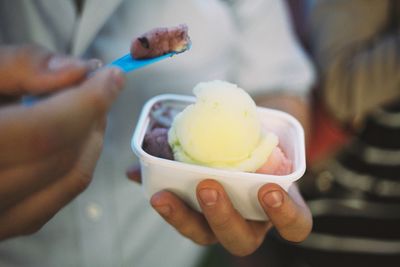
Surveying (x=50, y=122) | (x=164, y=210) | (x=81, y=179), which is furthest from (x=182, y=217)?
(x=50, y=122)

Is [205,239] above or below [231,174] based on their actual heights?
below

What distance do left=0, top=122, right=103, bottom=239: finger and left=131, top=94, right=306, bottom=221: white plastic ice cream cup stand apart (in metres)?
0.06

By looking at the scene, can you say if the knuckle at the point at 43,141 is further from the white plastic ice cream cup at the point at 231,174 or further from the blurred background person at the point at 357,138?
the blurred background person at the point at 357,138

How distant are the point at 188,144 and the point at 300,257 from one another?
2.50ft

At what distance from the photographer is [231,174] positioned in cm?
47

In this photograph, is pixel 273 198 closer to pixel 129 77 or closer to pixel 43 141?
pixel 43 141

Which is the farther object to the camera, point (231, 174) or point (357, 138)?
point (357, 138)

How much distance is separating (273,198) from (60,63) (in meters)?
0.25

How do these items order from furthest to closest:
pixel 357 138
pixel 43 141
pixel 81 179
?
pixel 357 138
pixel 81 179
pixel 43 141

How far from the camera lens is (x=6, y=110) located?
345 mm

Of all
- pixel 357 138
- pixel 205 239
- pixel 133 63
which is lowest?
pixel 357 138

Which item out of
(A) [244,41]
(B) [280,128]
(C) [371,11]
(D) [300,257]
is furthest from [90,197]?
(C) [371,11]

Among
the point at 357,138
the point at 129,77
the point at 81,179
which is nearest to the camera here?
the point at 81,179

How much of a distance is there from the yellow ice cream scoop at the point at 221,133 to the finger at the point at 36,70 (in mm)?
131
